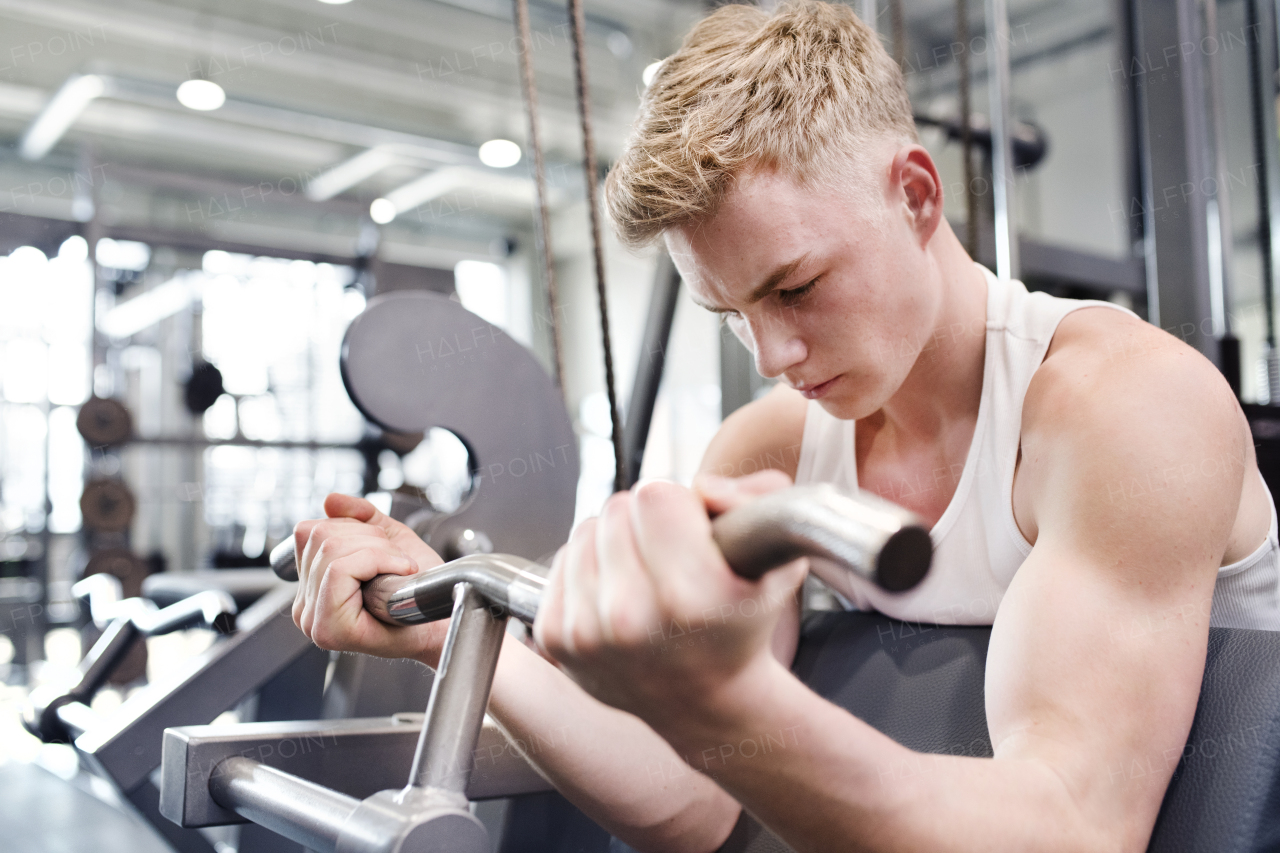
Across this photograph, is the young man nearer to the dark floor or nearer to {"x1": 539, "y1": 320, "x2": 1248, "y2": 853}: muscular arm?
{"x1": 539, "y1": 320, "x2": 1248, "y2": 853}: muscular arm

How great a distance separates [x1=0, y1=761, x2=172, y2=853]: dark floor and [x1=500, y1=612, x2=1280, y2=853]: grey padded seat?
1.66m

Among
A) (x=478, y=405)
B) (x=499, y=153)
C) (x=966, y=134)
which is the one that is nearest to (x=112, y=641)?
(x=478, y=405)

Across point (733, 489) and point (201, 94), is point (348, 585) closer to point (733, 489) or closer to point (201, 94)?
point (733, 489)

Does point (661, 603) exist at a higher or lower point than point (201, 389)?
lower

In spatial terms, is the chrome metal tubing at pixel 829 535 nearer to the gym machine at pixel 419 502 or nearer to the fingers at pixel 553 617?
the fingers at pixel 553 617

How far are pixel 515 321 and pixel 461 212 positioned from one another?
47.5 inches

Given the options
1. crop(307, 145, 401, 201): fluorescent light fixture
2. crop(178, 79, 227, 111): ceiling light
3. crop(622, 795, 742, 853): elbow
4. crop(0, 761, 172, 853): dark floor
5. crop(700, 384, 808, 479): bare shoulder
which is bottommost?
crop(0, 761, 172, 853): dark floor

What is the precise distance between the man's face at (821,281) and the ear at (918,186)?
0.04 ft

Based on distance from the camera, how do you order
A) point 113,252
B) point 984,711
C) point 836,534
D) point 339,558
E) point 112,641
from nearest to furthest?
point 836,534, point 339,558, point 984,711, point 112,641, point 113,252

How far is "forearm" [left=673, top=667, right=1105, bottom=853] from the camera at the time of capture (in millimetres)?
579

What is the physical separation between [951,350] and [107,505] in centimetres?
426

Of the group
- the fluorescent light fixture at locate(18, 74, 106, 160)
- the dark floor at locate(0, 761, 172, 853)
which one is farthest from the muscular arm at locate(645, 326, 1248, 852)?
the fluorescent light fixture at locate(18, 74, 106, 160)

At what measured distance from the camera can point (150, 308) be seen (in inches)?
251

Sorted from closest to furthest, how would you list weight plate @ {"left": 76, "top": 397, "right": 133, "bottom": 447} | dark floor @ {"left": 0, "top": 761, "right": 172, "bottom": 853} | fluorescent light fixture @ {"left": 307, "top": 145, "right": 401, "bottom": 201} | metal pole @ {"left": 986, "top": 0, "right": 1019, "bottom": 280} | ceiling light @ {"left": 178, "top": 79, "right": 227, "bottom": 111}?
metal pole @ {"left": 986, "top": 0, "right": 1019, "bottom": 280} → dark floor @ {"left": 0, "top": 761, "right": 172, "bottom": 853} → weight plate @ {"left": 76, "top": 397, "right": 133, "bottom": 447} → ceiling light @ {"left": 178, "top": 79, "right": 227, "bottom": 111} → fluorescent light fixture @ {"left": 307, "top": 145, "right": 401, "bottom": 201}
